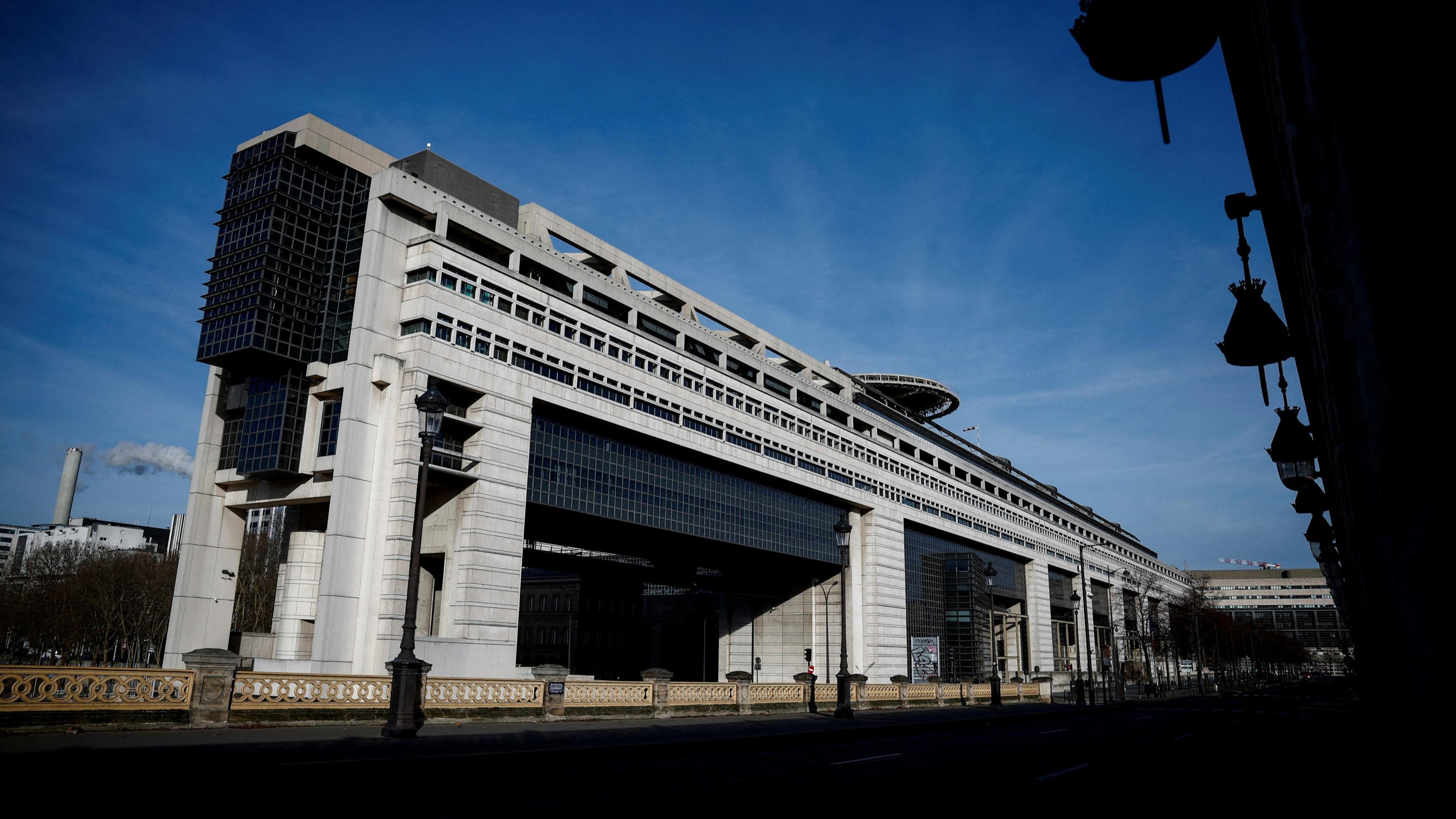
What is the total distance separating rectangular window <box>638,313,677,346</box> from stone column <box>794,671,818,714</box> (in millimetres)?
21688

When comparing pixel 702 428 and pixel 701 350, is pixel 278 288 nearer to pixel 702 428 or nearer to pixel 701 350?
pixel 702 428

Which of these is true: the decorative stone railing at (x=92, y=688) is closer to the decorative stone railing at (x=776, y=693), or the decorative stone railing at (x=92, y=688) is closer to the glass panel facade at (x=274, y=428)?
the decorative stone railing at (x=776, y=693)

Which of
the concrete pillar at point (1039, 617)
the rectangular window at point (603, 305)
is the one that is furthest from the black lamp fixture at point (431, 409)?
the concrete pillar at point (1039, 617)

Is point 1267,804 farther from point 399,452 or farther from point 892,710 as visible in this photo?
point 399,452

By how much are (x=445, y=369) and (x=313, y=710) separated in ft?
66.3

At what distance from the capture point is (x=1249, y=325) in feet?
30.7

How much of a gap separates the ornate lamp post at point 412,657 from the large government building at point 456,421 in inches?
644

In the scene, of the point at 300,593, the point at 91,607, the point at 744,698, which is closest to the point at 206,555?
the point at 300,593

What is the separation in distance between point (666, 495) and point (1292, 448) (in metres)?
39.2

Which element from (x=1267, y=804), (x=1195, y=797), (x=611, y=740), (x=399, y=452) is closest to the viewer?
(x=1267, y=804)

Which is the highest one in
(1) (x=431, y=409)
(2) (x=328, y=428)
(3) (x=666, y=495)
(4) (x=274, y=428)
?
(4) (x=274, y=428)

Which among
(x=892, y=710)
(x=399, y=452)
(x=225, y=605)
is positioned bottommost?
(x=892, y=710)

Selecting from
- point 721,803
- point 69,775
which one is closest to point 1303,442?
point 721,803

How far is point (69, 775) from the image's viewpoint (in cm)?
1111
